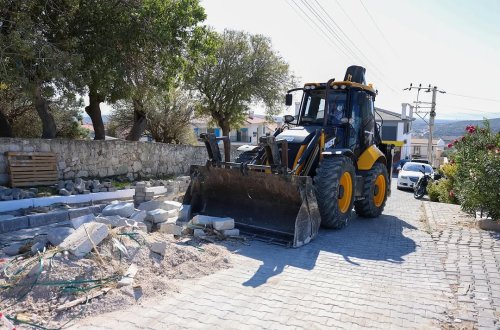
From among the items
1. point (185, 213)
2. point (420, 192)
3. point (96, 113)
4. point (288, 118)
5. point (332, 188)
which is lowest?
point (420, 192)

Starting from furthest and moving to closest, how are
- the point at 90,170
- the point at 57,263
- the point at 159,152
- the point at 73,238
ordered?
the point at 159,152, the point at 90,170, the point at 73,238, the point at 57,263

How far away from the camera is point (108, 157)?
1358 centimetres

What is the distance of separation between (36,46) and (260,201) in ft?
21.7

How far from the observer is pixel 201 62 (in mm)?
13773

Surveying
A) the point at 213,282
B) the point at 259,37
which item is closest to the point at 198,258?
the point at 213,282

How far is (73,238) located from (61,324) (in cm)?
139

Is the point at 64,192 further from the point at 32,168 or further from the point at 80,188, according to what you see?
the point at 32,168

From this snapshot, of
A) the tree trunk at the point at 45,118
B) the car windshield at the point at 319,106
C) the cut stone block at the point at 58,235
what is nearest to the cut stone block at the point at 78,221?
the cut stone block at the point at 58,235

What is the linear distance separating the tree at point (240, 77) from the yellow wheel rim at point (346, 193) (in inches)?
589

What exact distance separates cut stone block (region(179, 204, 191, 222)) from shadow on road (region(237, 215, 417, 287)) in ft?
A: 5.01

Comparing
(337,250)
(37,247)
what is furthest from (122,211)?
(337,250)

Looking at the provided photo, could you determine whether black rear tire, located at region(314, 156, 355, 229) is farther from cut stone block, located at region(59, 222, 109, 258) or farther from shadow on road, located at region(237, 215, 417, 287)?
cut stone block, located at region(59, 222, 109, 258)

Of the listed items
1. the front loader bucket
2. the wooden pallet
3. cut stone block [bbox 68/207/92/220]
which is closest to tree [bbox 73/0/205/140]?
the wooden pallet

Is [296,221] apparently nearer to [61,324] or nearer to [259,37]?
[61,324]
